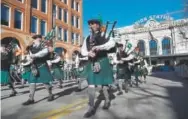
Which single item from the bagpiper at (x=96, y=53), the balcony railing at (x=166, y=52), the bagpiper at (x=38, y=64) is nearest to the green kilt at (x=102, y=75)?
the bagpiper at (x=96, y=53)

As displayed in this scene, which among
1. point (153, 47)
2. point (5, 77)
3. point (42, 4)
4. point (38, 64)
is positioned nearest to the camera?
point (38, 64)

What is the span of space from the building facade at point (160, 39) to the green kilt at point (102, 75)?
4896 centimetres

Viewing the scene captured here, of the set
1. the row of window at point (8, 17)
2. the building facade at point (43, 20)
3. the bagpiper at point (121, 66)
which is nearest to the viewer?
the bagpiper at point (121, 66)

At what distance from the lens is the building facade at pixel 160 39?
54125 mm

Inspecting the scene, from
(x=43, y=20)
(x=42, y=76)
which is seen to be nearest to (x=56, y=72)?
(x=42, y=76)

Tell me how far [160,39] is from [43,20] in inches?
1482

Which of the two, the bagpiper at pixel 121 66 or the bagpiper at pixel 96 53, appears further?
the bagpiper at pixel 121 66

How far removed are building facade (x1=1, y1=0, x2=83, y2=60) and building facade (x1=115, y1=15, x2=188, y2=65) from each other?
21020 millimetres

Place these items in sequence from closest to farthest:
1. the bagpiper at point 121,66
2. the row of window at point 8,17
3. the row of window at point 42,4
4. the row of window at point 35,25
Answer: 1. the bagpiper at point 121,66
2. the row of window at point 8,17
3. the row of window at point 35,25
4. the row of window at point 42,4

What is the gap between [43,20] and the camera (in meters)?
27.7

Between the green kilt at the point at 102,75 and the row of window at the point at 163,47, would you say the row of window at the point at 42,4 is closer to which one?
the green kilt at the point at 102,75

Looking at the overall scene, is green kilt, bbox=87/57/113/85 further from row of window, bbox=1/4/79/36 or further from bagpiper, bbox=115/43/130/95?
row of window, bbox=1/4/79/36

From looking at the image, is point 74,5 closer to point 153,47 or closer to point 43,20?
point 43,20

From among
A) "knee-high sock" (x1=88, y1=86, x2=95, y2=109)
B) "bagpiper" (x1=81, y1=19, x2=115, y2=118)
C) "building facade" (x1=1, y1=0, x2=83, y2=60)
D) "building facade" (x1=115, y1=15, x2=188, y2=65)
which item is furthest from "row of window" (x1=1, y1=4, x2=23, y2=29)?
"building facade" (x1=115, y1=15, x2=188, y2=65)
